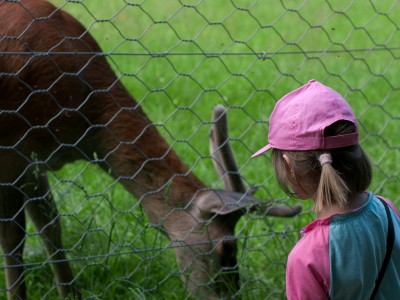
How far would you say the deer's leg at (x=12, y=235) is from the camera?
345 centimetres

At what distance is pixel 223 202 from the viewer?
3514 millimetres

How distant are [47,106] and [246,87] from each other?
3.17 m

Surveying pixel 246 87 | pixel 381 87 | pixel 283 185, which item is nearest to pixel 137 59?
pixel 246 87

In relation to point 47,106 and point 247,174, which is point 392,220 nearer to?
point 47,106

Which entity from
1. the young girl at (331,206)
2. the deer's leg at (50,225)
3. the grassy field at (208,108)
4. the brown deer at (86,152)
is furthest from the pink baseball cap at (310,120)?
the deer's leg at (50,225)

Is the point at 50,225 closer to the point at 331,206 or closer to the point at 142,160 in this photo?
the point at 142,160

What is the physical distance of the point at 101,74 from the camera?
3576 mm

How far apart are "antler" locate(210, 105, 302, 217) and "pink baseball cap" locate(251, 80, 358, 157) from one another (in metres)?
1.25

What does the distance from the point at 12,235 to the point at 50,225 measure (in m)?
0.20

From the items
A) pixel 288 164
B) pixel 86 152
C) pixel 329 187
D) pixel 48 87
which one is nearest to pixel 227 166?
pixel 86 152

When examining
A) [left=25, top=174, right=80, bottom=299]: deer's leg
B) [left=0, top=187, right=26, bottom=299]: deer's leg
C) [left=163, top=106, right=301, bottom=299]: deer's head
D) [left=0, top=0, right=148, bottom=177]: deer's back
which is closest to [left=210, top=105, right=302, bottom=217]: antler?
[left=163, top=106, right=301, bottom=299]: deer's head

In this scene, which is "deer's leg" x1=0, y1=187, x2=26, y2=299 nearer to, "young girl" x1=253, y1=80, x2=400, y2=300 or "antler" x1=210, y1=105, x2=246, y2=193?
"antler" x1=210, y1=105, x2=246, y2=193

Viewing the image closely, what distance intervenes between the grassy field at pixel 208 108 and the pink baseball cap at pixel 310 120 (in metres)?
Answer: 0.95

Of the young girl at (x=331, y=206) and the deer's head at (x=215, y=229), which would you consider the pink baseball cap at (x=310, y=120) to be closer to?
the young girl at (x=331, y=206)
